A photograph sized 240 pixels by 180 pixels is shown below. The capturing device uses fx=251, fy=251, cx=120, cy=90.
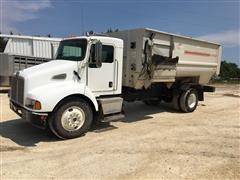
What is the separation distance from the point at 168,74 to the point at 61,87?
12.4 ft

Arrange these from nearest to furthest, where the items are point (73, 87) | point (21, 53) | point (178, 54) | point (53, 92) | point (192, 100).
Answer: point (53, 92) < point (73, 87) < point (178, 54) < point (192, 100) < point (21, 53)

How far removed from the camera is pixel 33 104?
18.1ft

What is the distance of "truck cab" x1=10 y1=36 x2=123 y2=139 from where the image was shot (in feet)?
18.5

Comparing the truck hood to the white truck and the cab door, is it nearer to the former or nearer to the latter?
the white truck

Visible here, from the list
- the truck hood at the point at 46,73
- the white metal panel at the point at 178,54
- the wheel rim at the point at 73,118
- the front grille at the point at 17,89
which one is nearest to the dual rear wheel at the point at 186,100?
the white metal panel at the point at 178,54

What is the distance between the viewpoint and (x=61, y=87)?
19.2 feet

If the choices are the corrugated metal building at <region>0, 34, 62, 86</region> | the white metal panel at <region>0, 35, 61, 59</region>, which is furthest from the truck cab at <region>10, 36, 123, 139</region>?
the white metal panel at <region>0, 35, 61, 59</region>

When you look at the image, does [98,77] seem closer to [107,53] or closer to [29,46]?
[107,53]

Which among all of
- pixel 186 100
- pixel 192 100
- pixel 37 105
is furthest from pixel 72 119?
pixel 192 100

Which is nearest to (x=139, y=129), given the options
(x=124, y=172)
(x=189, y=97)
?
(x=124, y=172)

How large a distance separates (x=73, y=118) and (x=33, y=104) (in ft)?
3.32

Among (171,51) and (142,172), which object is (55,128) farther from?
(171,51)

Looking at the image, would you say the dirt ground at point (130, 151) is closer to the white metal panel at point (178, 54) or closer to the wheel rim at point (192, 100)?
the wheel rim at point (192, 100)

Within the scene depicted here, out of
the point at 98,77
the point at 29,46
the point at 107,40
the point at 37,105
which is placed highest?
the point at 29,46
